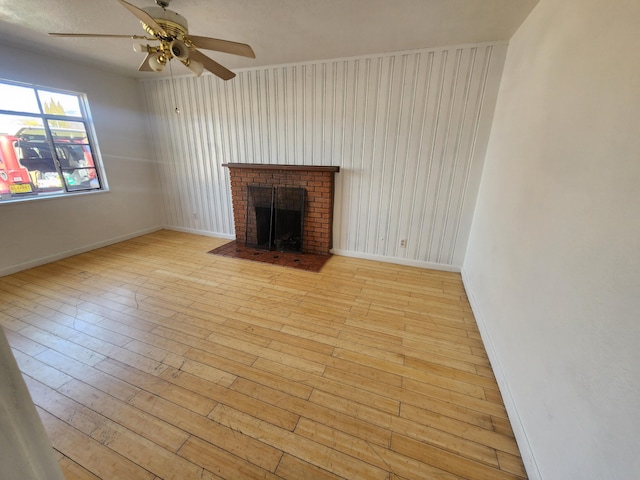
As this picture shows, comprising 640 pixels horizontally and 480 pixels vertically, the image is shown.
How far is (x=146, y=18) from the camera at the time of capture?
159cm

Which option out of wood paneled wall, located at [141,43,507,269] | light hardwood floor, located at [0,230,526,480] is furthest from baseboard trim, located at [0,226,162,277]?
wood paneled wall, located at [141,43,507,269]

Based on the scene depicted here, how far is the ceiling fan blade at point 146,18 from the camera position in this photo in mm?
1439

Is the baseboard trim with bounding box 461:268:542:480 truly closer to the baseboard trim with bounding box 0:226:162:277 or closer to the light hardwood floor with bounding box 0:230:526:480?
the light hardwood floor with bounding box 0:230:526:480

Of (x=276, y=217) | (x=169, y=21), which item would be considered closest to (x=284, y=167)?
(x=276, y=217)

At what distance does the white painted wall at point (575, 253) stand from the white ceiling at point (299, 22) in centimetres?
52

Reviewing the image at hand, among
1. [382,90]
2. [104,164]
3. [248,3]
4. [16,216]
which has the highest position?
[248,3]

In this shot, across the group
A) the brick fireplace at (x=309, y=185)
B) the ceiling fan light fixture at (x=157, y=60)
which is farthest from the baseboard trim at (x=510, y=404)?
the ceiling fan light fixture at (x=157, y=60)

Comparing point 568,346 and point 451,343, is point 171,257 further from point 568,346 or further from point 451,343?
point 568,346

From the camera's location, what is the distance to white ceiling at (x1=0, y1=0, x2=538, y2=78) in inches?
78.7

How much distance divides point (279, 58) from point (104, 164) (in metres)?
3.21

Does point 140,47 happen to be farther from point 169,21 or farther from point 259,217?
point 259,217

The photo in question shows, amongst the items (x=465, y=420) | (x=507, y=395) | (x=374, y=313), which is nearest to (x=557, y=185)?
(x=507, y=395)

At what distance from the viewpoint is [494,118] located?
106 inches

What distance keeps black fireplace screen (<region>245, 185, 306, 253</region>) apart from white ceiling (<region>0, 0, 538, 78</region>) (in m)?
1.73
